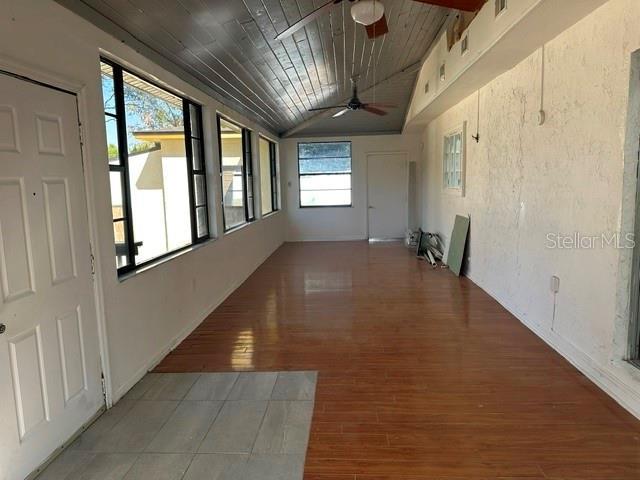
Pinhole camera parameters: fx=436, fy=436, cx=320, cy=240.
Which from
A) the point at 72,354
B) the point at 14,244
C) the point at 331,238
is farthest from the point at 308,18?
the point at 331,238

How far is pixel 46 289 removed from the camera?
2143mm

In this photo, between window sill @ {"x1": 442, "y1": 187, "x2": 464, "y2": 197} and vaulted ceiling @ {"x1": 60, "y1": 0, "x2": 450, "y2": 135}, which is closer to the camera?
vaulted ceiling @ {"x1": 60, "y1": 0, "x2": 450, "y2": 135}

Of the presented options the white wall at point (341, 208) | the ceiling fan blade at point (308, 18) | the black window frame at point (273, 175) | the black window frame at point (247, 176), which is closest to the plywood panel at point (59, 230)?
the ceiling fan blade at point (308, 18)

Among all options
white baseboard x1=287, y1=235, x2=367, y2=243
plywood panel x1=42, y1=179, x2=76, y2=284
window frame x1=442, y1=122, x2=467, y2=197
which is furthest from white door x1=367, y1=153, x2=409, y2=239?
plywood panel x1=42, y1=179, x2=76, y2=284

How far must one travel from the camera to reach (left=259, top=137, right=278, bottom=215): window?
8.33 meters

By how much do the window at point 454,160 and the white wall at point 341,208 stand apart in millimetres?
2535

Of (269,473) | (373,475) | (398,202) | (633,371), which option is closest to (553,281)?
(633,371)

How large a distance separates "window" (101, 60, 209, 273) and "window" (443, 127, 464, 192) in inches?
136

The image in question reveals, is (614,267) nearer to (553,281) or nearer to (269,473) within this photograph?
(553,281)

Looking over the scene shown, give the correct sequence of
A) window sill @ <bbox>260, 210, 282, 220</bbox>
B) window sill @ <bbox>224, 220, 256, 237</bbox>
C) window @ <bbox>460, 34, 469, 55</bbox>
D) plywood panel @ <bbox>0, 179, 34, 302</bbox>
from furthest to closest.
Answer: window sill @ <bbox>260, 210, 282, 220</bbox> → window sill @ <bbox>224, 220, 256, 237</bbox> → window @ <bbox>460, 34, 469, 55</bbox> → plywood panel @ <bbox>0, 179, 34, 302</bbox>

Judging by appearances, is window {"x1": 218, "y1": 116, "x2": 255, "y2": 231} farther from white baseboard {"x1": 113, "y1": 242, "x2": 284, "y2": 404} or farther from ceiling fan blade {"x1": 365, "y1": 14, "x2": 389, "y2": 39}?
ceiling fan blade {"x1": 365, "y1": 14, "x2": 389, "y2": 39}

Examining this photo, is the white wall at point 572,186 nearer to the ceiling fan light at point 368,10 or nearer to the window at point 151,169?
the ceiling fan light at point 368,10

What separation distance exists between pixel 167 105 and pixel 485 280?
3.96 m

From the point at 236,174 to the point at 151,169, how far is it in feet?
8.21
